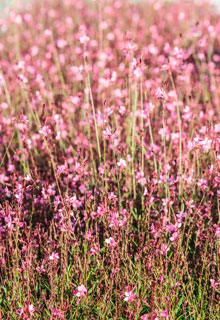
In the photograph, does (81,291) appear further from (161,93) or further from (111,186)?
(161,93)

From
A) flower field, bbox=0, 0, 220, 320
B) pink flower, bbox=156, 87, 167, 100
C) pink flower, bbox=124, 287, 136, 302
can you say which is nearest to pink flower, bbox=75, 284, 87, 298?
flower field, bbox=0, 0, 220, 320

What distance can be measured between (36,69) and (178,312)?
4.48 meters

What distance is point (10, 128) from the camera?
425 cm

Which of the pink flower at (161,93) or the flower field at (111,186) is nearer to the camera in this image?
the flower field at (111,186)

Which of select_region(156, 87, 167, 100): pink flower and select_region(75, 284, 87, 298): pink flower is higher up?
select_region(156, 87, 167, 100): pink flower

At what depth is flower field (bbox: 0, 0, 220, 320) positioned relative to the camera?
2.26m

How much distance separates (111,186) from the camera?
9.14ft

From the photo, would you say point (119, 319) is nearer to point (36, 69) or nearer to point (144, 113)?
point (144, 113)

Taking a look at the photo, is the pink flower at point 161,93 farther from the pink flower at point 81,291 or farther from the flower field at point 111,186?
the pink flower at point 81,291

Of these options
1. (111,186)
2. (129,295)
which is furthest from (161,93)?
(129,295)

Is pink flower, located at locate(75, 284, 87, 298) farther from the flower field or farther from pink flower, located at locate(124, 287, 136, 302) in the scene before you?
pink flower, located at locate(124, 287, 136, 302)

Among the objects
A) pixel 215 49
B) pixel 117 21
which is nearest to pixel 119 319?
pixel 215 49

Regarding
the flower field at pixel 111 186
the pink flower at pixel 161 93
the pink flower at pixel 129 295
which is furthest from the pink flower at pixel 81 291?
the pink flower at pixel 161 93

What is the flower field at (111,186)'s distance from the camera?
2258 mm
